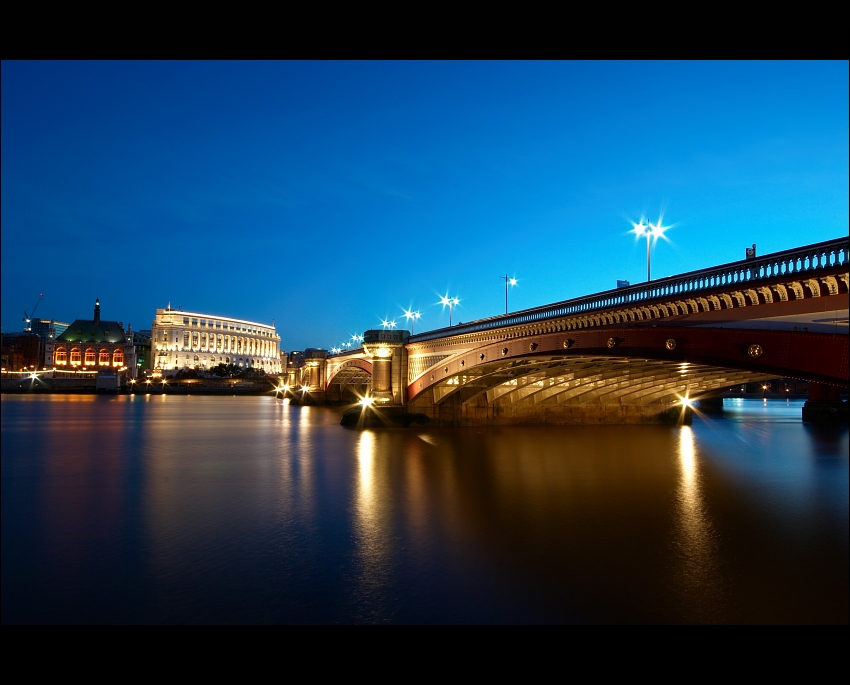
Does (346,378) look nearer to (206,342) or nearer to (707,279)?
(707,279)

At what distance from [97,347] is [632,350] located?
117 m

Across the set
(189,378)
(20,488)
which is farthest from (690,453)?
(189,378)

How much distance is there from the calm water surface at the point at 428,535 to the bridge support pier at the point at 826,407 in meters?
11.3

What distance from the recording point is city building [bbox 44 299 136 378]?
335 feet

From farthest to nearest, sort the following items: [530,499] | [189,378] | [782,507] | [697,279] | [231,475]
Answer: [189,378] → [231,475] → [530,499] → [782,507] → [697,279]

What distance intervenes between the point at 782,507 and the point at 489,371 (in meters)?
15.3

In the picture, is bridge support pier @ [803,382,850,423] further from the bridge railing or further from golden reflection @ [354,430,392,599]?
golden reflection @ [354,430,392,599]

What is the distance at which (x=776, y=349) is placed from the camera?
1129 cm

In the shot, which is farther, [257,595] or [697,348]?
[697,348]

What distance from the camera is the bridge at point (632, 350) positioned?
10414 mm

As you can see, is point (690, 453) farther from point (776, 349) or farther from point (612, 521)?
point (776, 349)

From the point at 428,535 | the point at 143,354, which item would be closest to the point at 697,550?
the point at 428,535

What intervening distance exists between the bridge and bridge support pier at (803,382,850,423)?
7.6 inches

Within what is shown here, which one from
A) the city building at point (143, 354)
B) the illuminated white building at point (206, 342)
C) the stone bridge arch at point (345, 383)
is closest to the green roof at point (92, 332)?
the illuminated white building at point (206, 342)
